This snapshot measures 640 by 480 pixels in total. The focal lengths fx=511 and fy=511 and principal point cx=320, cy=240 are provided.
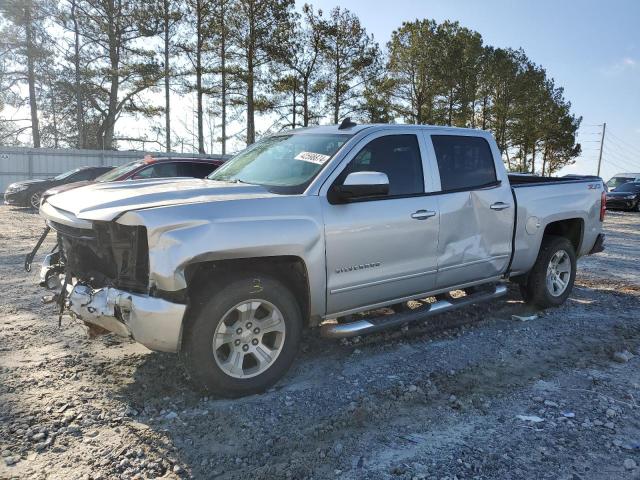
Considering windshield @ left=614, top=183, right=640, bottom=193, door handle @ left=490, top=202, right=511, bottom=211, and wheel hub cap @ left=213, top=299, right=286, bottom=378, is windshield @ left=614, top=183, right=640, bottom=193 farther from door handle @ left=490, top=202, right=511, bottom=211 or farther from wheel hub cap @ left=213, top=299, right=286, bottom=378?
wheel hub cap @ left=213, top=299, right=286, bottom=378

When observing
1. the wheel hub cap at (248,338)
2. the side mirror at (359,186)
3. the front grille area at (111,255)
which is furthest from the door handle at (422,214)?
the front grille area at (111,255)

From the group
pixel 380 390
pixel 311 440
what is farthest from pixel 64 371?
pixel 380 390

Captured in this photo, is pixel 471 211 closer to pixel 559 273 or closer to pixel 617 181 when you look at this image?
pixel 559 273

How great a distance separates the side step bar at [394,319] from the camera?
3926 millimetres

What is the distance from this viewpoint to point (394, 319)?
14.2 feet

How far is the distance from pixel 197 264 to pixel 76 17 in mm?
29512

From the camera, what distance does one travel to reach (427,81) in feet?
115

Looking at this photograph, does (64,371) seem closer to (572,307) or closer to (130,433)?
(130,433)

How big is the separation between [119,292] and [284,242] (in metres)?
1.12

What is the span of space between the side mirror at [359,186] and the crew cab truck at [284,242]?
1cm

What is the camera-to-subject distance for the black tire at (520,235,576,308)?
5.71 meters

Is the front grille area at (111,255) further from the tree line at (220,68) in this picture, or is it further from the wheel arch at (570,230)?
the tree line at (220,68)

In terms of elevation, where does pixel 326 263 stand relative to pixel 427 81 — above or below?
below

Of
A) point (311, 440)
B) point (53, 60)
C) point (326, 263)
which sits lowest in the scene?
point (311, 440)
